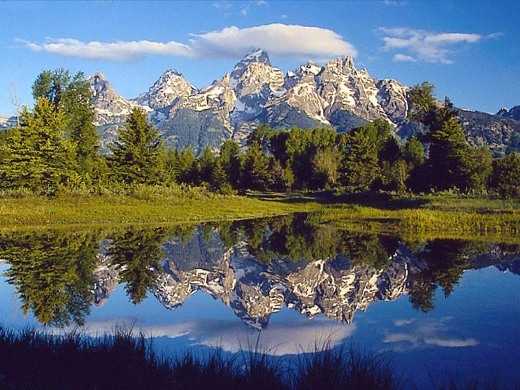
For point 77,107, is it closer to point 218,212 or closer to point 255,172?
point 218,212

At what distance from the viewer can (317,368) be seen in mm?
7102

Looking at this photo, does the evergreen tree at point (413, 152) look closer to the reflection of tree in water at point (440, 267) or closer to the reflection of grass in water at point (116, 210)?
the reflection of grass in water at point (116, 210)

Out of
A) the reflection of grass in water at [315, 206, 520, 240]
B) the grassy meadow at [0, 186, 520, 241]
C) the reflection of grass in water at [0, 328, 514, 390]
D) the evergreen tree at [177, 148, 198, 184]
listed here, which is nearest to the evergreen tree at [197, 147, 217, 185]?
the evergreen tree at [177, 148, 198, 184]

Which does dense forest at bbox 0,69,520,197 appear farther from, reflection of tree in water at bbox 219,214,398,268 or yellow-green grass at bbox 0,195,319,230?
reflection of tree in water at bbox 219,214,398,268

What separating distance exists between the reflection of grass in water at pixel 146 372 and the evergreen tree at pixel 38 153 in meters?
40.7

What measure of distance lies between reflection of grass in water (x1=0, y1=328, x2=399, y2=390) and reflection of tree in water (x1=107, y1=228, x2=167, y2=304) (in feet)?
21.9

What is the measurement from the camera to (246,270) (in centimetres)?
1984

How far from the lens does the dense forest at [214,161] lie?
159 ft

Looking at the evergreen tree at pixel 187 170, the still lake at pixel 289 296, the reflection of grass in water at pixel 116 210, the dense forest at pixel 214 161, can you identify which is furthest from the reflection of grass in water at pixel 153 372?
the evergreen tree at pixel 187 170

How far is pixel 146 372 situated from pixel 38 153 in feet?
148

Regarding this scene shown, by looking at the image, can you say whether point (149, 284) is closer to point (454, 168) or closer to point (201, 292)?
point (201, 292)

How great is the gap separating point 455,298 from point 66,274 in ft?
37.5

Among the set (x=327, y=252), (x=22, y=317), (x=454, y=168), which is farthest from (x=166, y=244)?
(x=454, y=168)

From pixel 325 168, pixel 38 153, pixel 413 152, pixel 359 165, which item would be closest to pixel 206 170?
pixel 325 168
